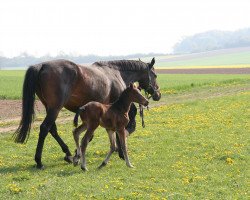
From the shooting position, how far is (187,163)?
39.0 ft

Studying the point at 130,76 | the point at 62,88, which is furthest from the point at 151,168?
the point at 130,76

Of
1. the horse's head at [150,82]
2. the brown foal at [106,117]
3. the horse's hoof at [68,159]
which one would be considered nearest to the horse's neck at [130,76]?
the horse's head at [150,82]

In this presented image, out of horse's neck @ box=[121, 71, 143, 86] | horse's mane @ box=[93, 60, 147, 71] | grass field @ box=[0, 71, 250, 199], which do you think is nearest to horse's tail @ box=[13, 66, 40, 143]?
grass field @ box=[0, 71, 250, 199]

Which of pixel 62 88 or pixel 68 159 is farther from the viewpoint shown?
pixel 68 159

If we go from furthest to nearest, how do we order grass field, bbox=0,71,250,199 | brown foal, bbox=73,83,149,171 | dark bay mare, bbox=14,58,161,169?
1. dark bay mare, bbox=14,58,161,169
2. brown foal, bbox=73,83,149,171
3. grass field, bbox=0,71,250,199

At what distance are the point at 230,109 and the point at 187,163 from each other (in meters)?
12.8

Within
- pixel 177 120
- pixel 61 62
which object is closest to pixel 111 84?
pixel 61 62

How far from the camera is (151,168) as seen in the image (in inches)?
447

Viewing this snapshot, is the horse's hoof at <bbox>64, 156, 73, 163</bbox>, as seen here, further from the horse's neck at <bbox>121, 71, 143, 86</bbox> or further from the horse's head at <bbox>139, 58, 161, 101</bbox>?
the horse's head at <bbox>139, 58, 161, 101</bbox>

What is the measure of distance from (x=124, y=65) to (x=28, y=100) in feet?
11.7

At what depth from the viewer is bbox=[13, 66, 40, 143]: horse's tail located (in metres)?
11.0

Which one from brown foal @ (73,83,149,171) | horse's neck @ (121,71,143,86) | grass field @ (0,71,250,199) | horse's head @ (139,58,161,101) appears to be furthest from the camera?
horse's head @ (139,58,161,101)

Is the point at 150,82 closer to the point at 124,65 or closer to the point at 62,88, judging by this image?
the point at 124,65

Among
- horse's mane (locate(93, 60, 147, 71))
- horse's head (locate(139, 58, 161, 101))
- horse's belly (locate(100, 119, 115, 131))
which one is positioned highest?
horse's mane (locate(93, 60, 147, 71))
